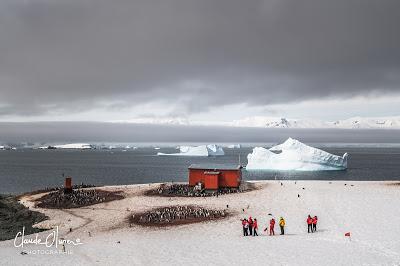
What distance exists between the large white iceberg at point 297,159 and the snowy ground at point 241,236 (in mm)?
45636

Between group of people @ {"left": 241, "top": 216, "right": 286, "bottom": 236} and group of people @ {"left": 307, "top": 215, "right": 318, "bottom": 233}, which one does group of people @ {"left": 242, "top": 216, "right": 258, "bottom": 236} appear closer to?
group of people @ {"left": 241, "top": 216, "right": 286, "bottom": 236}

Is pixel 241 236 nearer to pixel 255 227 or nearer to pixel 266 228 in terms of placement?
pixel 255 227

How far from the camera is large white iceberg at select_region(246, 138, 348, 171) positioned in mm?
88062

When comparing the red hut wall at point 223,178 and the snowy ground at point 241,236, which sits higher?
the red hut wall at point 223,178

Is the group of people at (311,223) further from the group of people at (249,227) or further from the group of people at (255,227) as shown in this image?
the group of people at (249,227)

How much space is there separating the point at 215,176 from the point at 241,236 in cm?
2076

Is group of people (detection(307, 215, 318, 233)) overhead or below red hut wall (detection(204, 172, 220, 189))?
below

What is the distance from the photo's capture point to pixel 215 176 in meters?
47.4

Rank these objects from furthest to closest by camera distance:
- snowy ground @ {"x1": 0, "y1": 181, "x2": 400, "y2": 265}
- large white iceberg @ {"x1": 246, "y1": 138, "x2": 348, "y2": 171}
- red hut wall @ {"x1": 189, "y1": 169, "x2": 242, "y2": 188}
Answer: large white iceberg @ {"x1": 246, "y1": 138, "x2": 348, "y2": 171}, red hut wall @ {"x1": 189, "y1": 169, "x2": 242, "y2": 188}, snowy ground @ {"x1": 0, "y1": 181, "x2": 400, "y2": 265}

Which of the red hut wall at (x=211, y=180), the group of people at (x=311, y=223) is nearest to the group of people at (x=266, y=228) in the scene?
the group of people at (x=311, y=223)

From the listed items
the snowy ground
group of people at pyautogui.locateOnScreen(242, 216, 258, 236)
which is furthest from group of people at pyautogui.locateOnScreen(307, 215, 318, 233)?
group of people at pyautogui.locateOnScreen(242, 216, 258, 236)

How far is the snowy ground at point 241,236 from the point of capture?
21.4m

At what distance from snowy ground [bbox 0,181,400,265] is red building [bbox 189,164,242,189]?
4.90 metres

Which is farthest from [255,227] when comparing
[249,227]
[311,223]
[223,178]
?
[223,178]
